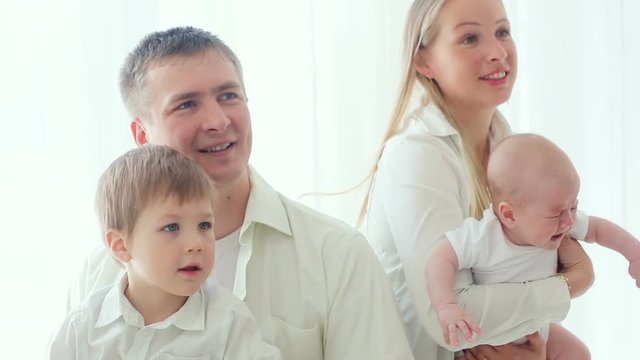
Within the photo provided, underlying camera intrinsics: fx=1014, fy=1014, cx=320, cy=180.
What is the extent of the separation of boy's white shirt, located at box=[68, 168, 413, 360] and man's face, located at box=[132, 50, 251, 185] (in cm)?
12

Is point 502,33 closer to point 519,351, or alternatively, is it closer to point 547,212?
point 547,212

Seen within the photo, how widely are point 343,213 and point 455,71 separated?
2.87 feet

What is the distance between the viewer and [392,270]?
2.23 m

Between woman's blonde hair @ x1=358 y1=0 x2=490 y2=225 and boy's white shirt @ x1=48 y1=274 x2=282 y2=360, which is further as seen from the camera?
woman's blonde hair @ x1=358 y1=0 x2=490 y2=225

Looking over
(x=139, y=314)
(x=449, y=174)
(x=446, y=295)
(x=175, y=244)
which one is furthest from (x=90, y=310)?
(x=449, y=174)

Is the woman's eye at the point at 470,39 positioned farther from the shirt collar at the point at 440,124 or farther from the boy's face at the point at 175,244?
the boy's face at the point at 175,244

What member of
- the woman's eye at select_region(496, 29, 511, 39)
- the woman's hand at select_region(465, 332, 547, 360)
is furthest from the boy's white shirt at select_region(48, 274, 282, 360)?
the woman's eye at select_region(496, 29, 511, 39)

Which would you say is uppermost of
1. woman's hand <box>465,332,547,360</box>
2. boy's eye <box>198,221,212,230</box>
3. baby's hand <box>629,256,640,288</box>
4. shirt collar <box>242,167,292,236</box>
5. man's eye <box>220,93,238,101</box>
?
man's eye <box>220,93,238,101</box>

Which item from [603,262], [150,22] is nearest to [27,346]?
[150,22]

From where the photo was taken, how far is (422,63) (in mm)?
2377

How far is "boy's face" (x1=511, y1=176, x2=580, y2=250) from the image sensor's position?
6.54ft

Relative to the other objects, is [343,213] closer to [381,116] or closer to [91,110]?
[381,116]

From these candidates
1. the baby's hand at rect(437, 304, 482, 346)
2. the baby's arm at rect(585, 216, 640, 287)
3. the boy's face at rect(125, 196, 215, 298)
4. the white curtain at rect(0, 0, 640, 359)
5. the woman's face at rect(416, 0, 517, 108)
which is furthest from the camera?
the white curtain at rect(0, 0, 640, 359)

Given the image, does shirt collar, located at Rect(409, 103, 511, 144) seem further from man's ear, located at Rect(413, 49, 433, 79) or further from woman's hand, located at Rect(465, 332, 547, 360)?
woman's hand, located at Rect(465, 332, 547, 360)
